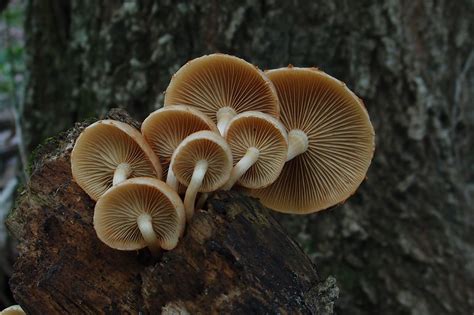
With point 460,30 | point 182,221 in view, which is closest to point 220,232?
point 182,221

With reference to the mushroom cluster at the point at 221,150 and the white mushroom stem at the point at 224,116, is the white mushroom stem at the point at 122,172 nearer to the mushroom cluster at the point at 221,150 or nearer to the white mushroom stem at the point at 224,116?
the mushroom cluster at the point at 221,150

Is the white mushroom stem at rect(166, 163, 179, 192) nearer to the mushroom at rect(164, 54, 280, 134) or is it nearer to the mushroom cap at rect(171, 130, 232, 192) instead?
the mushroom cap at rect(171, 130, 232, 192)

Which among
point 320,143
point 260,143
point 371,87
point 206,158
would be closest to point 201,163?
point 206,158

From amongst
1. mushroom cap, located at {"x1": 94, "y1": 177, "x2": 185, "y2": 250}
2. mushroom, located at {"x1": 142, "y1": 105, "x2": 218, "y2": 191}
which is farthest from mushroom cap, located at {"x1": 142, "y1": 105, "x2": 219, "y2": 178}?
mushroom cap, located at {"x1": 94, "y1": 177, "x2": 185, "y2": 250}

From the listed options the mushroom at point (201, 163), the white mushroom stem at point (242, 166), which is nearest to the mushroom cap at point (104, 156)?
the mushroom at point (201, 163)

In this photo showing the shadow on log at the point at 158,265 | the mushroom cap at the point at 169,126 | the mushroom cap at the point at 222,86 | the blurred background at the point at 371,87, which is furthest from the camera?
the blurred background at the point at 371,87

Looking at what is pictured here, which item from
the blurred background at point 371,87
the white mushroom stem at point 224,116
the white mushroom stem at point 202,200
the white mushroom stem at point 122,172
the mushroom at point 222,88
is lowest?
the blurred background at point 371,87

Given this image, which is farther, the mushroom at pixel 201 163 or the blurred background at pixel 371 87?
the blurred background at pixel 371 87

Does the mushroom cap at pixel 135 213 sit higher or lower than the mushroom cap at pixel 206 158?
lower
